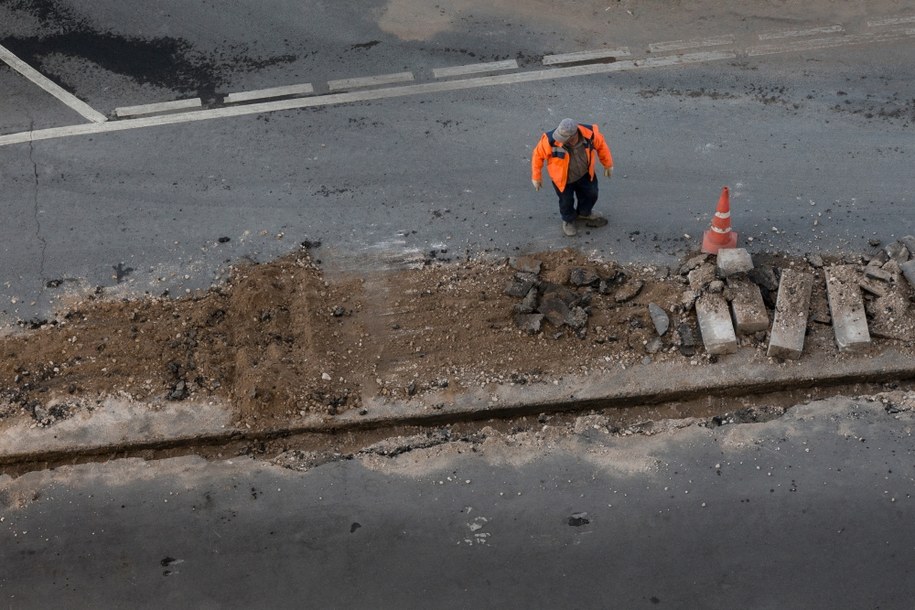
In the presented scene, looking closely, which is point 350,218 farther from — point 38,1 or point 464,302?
point 38,1

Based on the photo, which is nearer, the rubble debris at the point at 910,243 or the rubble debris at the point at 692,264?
the rubble debris at the point at 910,243

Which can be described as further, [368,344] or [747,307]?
[368,344]

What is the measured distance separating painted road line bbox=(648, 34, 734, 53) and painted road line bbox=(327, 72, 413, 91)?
2890 mm

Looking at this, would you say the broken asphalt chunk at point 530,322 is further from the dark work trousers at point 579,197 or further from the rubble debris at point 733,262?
the rubble debris at point 733,262

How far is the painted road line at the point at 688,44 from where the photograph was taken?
8.99 meters

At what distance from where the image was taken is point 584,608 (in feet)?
18.1

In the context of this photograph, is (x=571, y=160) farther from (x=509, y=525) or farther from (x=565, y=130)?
(x=509, y=525)

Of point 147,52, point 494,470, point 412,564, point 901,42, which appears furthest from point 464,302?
point 901,42

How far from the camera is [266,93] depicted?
8867 millimetres

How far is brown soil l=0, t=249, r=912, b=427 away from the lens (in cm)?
653

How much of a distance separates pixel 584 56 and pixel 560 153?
110 inches

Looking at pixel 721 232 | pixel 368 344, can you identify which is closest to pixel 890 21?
pixel 721 232

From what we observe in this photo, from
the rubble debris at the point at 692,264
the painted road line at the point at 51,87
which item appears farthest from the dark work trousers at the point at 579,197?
the painted road line at the point at 51,87

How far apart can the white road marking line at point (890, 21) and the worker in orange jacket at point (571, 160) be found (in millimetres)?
4482
